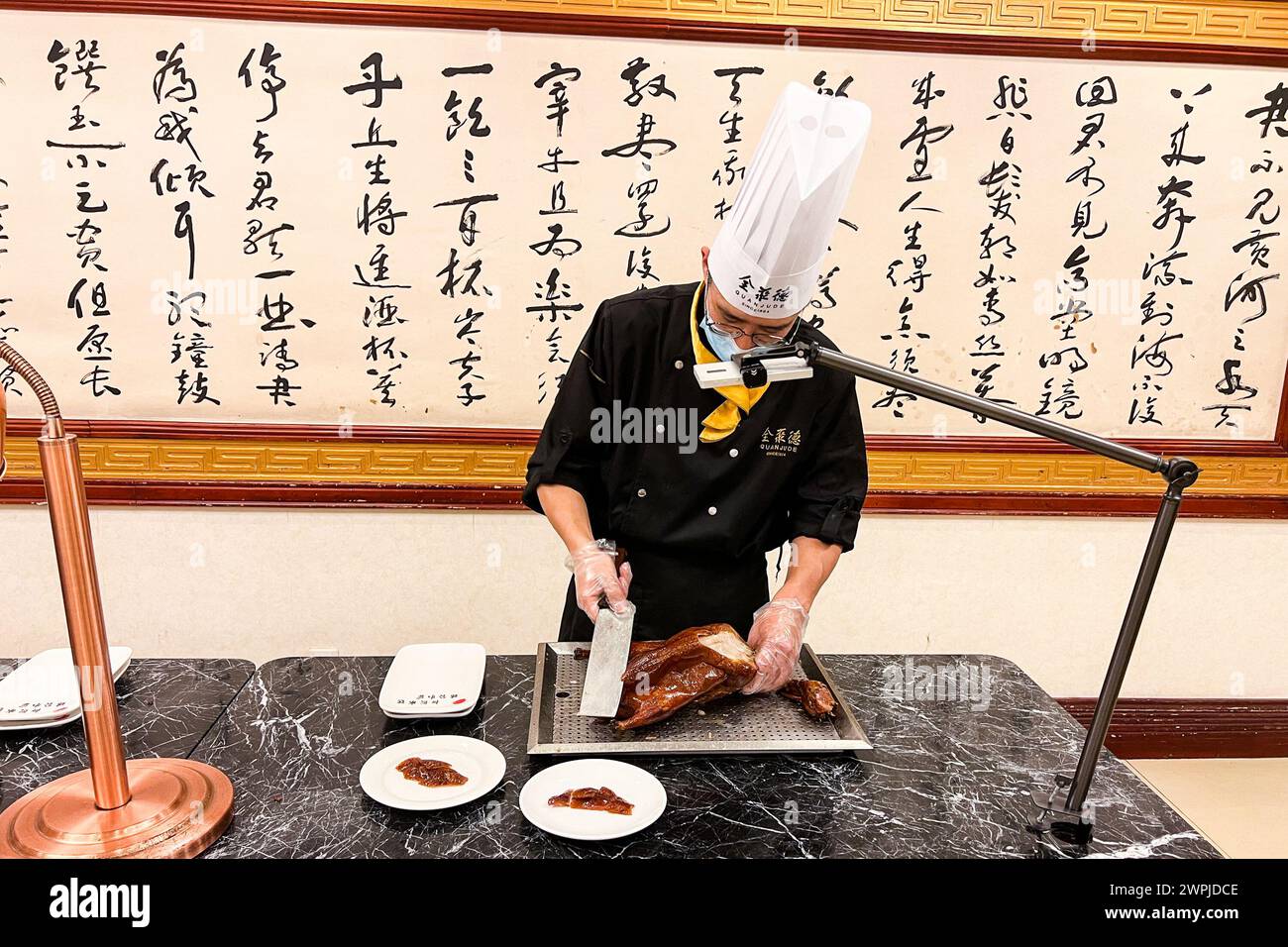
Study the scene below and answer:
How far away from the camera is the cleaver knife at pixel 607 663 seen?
1882 mm

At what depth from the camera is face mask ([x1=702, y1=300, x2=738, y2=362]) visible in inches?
90.7

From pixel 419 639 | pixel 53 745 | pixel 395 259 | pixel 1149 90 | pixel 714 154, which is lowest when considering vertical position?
pixel 419 639

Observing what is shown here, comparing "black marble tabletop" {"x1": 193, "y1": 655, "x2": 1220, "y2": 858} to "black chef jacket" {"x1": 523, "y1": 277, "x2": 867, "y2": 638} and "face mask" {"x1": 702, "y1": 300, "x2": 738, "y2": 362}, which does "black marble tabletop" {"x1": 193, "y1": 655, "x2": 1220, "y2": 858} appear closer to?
"black chef jacket" {"x1": 523, "y1": 277, "x2": 867, "y2": 638}

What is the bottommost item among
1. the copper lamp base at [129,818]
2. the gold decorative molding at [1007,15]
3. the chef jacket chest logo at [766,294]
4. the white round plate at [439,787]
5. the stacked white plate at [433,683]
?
the stacked white plate at [433,683]

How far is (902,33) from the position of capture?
3.43m

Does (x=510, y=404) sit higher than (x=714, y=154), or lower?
lower

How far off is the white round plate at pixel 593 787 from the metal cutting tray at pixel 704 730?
0.22 ft

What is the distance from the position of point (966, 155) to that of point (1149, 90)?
78 centimetres

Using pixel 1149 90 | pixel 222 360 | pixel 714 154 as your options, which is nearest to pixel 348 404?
pixel 222 360

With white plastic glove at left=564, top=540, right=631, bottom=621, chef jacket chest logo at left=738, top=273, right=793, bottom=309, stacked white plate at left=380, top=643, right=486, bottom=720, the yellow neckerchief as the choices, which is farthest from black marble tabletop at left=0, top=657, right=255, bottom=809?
chef jacket chest logo at left=738, top=273, right=793, bottom=309

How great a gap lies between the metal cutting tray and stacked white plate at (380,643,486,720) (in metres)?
0.16

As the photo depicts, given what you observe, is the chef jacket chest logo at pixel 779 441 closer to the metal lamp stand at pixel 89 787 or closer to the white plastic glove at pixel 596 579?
the white plastic glove at pixel 596 579

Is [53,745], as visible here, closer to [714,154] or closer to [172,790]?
[172,790]

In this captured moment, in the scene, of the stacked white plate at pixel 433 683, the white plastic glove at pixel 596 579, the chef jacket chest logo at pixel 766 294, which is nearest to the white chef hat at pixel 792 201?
the chef jacket chest logo at pixel 766 294
